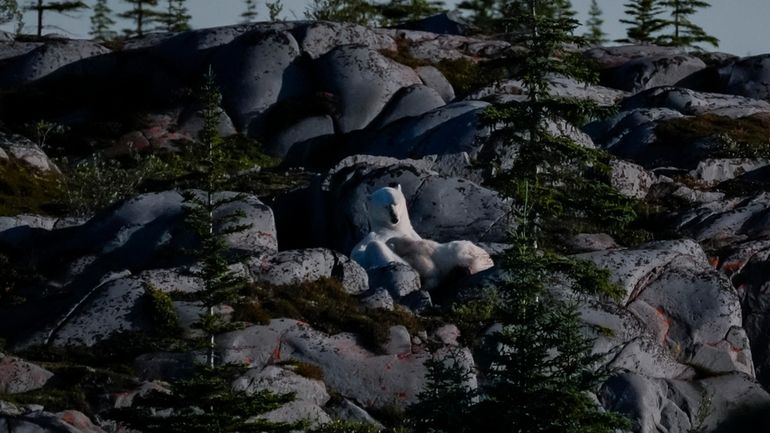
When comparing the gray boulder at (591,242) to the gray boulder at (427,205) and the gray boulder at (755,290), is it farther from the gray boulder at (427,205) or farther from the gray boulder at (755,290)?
the gray boulder at (755,290)

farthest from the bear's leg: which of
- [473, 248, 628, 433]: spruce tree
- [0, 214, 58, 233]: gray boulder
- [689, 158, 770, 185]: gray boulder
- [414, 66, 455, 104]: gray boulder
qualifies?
[414, 66, 455, 104]: gray boulder

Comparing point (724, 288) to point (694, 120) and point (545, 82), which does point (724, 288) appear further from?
point (694, 120)

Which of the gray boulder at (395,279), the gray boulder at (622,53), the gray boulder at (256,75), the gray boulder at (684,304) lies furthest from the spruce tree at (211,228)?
the gray boulder at (622,53)

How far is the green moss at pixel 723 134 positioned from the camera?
38781 mm

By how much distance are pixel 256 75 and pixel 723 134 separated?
13322mm

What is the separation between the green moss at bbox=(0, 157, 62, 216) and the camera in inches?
1379

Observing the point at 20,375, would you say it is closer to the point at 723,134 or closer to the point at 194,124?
the point at 723,134

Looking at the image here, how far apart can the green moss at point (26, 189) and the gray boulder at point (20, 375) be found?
48.4ft

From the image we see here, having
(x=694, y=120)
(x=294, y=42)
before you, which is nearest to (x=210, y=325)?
(x=694, y=120)

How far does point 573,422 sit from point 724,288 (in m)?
13.0

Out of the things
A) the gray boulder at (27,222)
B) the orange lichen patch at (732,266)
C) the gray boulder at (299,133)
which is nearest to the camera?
the orange lichen patch at (732,266)

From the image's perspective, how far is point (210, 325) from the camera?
1512cm

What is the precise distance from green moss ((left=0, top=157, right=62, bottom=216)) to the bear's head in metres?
9.93

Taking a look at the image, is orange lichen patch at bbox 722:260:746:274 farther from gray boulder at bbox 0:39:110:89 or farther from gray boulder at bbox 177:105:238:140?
gray boulder at bbox 0:39:110:89
